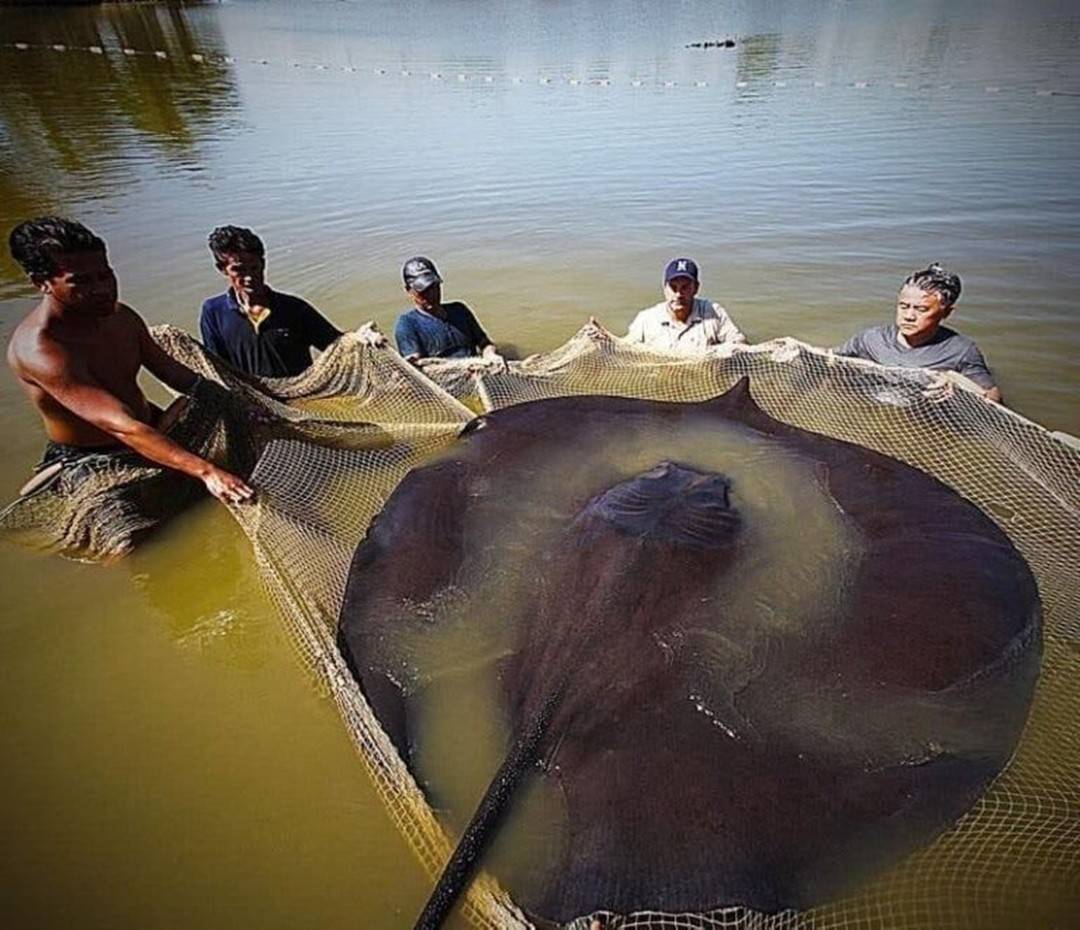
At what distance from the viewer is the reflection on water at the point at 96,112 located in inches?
455

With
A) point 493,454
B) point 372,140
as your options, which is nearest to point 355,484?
point 493,454

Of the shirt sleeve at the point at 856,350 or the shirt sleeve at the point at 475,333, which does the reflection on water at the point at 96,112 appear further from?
the shirt sleeve at the point at 856,350

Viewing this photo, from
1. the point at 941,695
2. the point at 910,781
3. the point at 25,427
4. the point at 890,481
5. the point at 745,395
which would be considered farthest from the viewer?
the point at 25,427

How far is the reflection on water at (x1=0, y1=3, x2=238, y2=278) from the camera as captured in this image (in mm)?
11562

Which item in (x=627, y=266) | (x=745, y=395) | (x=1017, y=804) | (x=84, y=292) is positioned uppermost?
(x=84, y=292)

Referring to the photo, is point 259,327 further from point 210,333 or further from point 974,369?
point 974,369

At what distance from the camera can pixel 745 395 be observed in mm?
3699

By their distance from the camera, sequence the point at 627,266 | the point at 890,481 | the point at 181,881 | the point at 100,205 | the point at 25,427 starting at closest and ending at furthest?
the point at 181,881 < the point at 890,481 < the point at 25,427 < the point at 627,266 < the point at 100,205

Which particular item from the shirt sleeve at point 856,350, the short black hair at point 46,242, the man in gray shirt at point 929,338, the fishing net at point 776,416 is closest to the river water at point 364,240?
the fishing net at point 776,416

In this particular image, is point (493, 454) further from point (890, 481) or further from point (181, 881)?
point (181, 881)

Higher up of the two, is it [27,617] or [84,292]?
[84,292]

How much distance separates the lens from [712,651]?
2160 millimetres

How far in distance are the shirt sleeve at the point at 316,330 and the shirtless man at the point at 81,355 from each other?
4.96ft

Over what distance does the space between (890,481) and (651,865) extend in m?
2.05
